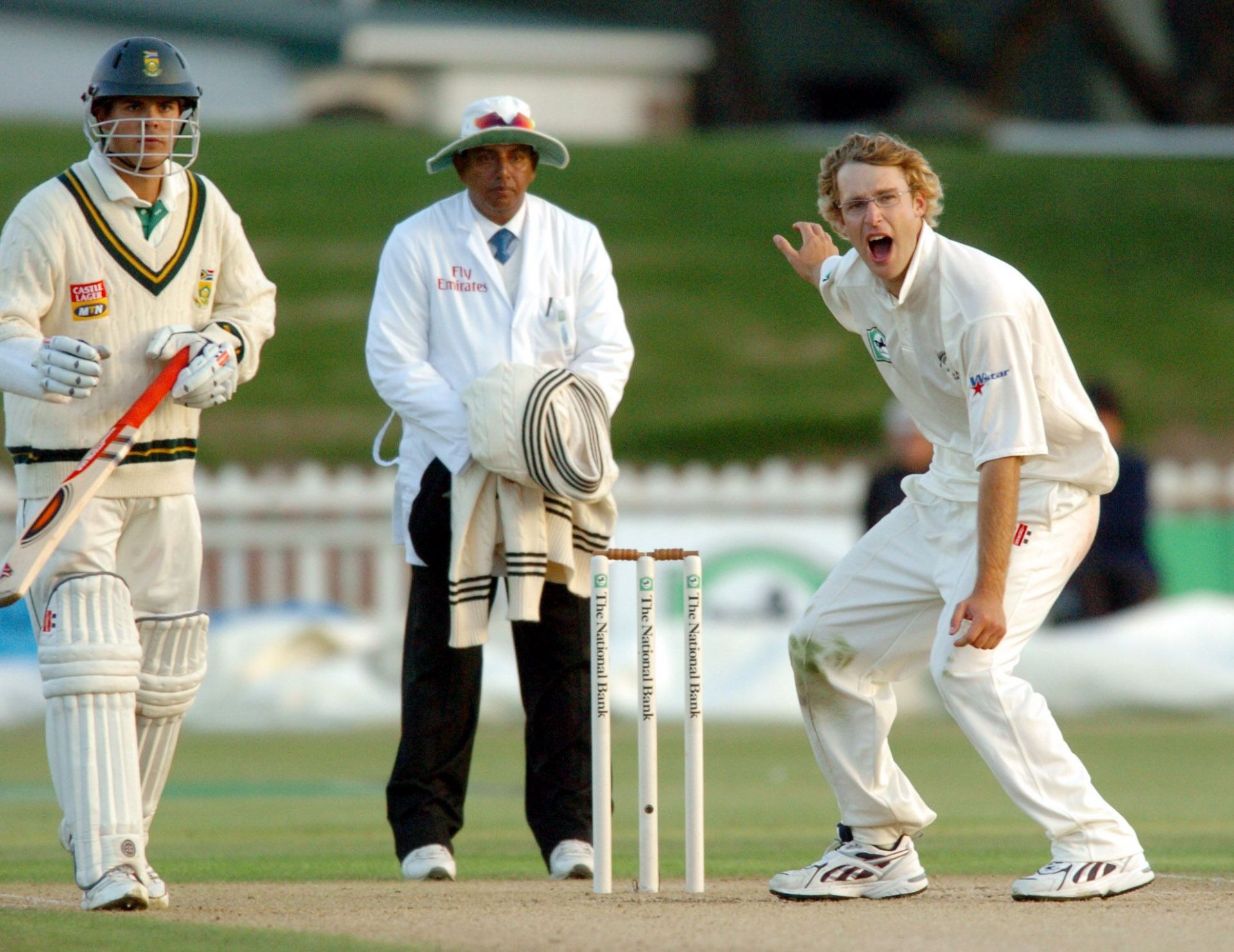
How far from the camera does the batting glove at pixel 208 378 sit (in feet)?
15.2

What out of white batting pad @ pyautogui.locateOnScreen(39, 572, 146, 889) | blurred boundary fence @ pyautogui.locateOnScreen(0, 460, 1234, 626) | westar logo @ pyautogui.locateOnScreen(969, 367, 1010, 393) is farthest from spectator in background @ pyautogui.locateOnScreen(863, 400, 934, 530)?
white batting pad @ pyautogui.locateOnScreen(39, 572, 146, 889)

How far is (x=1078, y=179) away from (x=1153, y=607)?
611 inches

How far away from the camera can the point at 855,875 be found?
4723 mm

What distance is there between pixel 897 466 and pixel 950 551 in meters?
5.40

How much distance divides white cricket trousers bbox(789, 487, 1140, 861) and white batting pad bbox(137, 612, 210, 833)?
4.74 ft

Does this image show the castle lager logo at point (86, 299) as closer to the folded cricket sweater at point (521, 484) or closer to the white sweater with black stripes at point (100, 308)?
the white sweater with black stripes at point (100, 308)

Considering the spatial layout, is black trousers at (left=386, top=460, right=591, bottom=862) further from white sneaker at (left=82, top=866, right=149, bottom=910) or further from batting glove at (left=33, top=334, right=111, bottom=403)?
batting glove at (left=33, top=334, right=111, bottom=403)

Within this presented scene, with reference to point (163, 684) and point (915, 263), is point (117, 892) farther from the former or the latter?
point (915, 263)

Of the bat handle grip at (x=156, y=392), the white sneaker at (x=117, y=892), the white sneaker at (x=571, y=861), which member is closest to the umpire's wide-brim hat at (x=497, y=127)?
the bat handle grip at (x=156, y=392)

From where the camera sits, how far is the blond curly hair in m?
4.57

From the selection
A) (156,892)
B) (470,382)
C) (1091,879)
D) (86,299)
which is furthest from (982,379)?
(156,892)

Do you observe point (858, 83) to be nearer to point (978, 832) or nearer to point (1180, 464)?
point (1180, 464)

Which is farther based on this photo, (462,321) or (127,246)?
(462,321)

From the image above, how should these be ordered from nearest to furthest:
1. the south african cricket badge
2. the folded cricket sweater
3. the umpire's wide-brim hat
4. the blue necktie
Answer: the south african cricket badge
the folded cricket sweater
the umpire's wide-brim hat
the blue necktie
